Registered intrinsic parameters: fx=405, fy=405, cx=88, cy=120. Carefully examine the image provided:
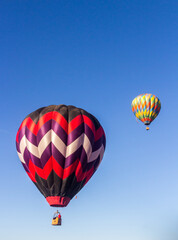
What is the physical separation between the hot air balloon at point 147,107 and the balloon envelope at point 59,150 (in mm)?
13570

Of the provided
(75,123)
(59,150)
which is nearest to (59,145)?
(59,150)

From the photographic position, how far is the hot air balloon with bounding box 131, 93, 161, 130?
3966cm

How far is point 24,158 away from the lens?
27.0 m

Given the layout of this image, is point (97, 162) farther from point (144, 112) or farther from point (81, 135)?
point (144, 112)

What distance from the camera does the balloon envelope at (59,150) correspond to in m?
25.7

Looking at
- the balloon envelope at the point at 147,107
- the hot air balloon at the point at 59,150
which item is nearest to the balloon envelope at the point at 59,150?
the hot air balloon at the point at 59,150

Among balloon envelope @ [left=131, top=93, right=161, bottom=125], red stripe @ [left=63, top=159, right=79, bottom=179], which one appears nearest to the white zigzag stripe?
red stripe @ [left=63, top=159, right=79, bottom=179]

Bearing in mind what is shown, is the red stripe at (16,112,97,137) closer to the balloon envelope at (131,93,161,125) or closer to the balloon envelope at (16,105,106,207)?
the balloon envelope at (16,105,106,207)

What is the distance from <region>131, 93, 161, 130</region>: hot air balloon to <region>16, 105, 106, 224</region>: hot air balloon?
13583 mm

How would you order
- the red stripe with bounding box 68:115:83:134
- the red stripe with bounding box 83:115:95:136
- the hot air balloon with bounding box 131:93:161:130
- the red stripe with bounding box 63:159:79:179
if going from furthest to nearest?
the hot air balloon with bounding box 131:93:161:130 → the red stripe with bounding box 83:115:95:136 → the red stripe with bounding box 68:115:83:134 → the red stripe with bounding box 63:159:79:179

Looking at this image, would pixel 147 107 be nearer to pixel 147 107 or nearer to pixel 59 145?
pixel 147 107

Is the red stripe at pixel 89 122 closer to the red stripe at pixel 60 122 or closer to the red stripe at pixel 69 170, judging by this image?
the red stripe at pixel 60 122

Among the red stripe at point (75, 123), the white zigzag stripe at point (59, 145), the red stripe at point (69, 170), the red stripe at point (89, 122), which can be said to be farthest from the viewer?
the red stripe at point (89, 122)

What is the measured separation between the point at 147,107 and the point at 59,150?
16.3 m
